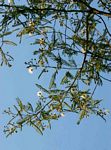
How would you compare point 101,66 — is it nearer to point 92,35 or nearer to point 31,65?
point 92,35

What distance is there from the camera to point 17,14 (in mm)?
→ 7004

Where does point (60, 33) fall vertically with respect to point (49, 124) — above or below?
above

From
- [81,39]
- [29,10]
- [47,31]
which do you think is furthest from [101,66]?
[29,10]

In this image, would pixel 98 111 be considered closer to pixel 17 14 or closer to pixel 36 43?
pixel 36 43

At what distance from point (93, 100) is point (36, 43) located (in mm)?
1574

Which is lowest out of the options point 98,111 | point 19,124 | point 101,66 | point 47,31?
point 19,124

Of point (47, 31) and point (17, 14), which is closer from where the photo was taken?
point (17, 14)

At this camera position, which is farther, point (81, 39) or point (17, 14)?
point (81, 39)

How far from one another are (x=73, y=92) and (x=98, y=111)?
1.99 feet

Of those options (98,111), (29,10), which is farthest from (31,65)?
(98,111)

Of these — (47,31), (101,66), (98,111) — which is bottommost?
(98,111)

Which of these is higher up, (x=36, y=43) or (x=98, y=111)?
(x=36, y=43)

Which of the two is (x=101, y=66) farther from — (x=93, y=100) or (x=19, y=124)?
(x=19, y=124)

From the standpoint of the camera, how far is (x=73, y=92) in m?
7.55
